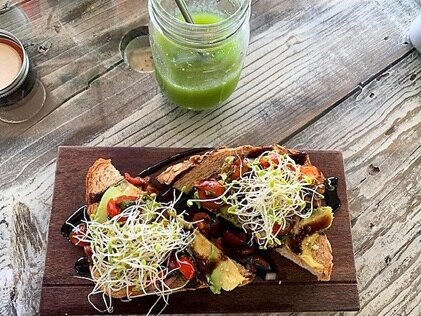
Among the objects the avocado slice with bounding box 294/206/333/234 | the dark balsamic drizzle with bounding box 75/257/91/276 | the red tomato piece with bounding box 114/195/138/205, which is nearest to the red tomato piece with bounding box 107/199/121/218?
the red tomato piece with bounding box 114/195/138/205

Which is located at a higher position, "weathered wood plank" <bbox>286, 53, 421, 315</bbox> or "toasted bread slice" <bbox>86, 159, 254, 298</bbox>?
"toasted bread slice" <bbox>86, 159, 254, 298</bbox>

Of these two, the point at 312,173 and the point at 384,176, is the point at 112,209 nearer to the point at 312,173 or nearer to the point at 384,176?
the point at 312,173

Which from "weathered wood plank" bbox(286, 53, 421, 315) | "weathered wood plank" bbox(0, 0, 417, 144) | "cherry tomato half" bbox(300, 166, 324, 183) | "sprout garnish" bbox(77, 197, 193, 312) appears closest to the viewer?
"sprout garnish" bbox(77, 197, 193, 312)

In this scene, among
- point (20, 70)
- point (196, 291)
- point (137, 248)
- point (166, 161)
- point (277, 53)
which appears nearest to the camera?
point (137, 248)

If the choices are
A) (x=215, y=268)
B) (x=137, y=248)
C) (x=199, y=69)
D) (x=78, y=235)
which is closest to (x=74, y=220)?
(x=78, y=235)

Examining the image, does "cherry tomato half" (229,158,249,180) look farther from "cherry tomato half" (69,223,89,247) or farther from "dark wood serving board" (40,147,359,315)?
"cherry tomato half" (69,223,89,247)

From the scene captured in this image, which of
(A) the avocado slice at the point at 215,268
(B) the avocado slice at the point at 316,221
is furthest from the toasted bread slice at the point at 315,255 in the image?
(A) the avocado slice at the point at 215,268

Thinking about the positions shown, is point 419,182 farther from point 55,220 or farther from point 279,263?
point 55,220
